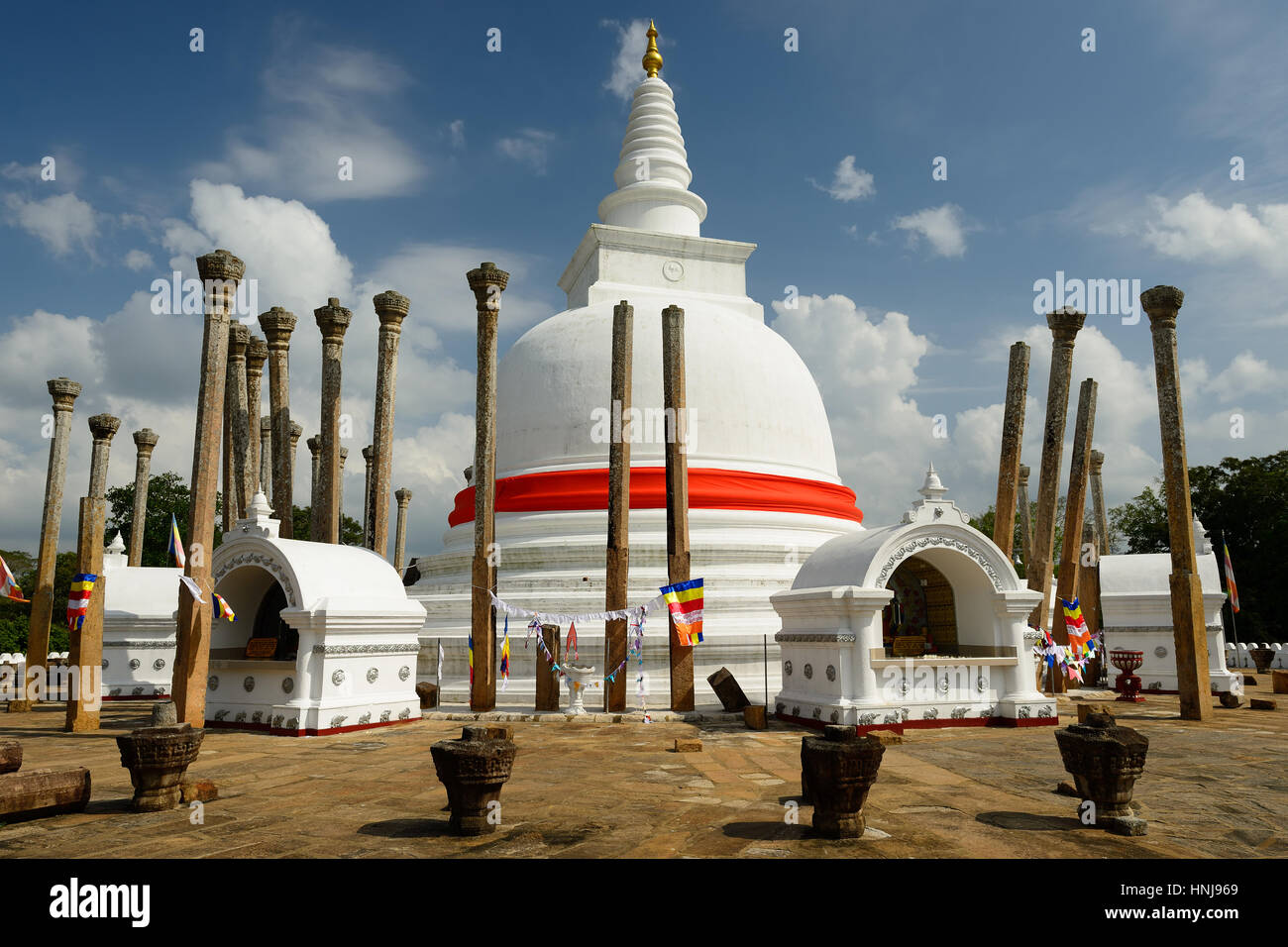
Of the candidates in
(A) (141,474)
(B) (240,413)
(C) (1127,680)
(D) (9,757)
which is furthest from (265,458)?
(C) (1127,680)

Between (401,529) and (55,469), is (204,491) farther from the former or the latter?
(401,529)

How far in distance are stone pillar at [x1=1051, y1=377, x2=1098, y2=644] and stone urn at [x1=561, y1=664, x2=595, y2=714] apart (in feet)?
33.7

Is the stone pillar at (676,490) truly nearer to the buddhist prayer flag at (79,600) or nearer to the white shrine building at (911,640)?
the white shrine building at (911,640)

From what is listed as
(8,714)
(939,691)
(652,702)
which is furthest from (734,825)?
(8,714)

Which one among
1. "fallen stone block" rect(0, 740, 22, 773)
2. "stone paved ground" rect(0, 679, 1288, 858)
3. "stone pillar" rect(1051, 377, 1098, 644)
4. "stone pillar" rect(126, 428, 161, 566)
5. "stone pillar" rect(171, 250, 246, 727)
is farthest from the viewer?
"stone pillar" rect(126, 428, 161, 566)

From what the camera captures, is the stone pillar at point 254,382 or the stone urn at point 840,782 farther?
the stone pillar at point 254,382

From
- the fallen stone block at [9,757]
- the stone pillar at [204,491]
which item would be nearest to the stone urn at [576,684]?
the stone pillar at [204,491]

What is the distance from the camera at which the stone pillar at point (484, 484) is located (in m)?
15.3

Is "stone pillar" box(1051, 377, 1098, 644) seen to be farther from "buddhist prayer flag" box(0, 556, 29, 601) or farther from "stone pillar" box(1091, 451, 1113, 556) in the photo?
"buddhist prayer flag" box(0, 556, 29, 601)

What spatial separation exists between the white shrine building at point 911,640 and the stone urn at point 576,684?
134 inches

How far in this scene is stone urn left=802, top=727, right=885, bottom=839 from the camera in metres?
6.26

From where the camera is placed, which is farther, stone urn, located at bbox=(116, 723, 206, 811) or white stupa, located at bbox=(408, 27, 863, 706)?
white stupa, located at bbox=(408, 27, 863, 706)

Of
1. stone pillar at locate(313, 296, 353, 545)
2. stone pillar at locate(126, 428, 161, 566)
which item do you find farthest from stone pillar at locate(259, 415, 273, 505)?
stone pillar at locate(313, 296, 353, 545)
